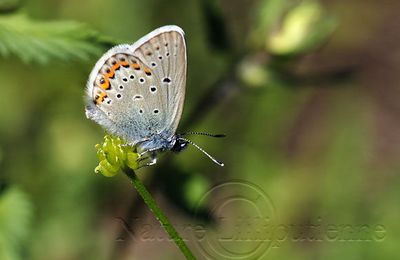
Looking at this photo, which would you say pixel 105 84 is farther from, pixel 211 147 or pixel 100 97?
pixel 211 147

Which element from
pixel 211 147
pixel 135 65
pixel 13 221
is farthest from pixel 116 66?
pixel 211 147

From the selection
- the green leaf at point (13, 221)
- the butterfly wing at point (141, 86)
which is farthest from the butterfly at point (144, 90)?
the green leaf at point (13, 221)

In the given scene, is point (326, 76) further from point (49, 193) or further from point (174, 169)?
point (49, 193)

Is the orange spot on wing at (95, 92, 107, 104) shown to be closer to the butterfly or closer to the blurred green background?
the butterfly

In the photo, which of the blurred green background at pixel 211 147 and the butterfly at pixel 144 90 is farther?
the blurred green background at pixel 211 147

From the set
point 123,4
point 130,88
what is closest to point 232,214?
point 123,4

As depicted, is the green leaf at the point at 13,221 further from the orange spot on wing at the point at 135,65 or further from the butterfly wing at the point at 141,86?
the orange spot on wing at the point at 135,65

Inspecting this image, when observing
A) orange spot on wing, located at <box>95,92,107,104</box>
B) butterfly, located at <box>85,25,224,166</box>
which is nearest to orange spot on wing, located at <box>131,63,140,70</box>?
butterfly, located at <box>85,25,224,166</box>
